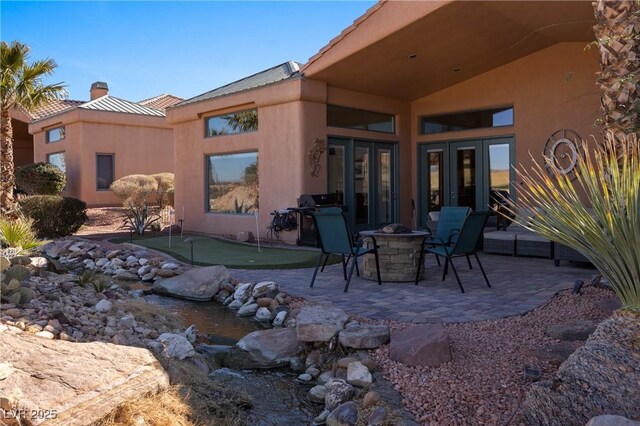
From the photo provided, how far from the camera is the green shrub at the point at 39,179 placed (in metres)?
16.7

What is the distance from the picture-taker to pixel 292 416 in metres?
3.60

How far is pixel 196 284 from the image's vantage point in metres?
6.95

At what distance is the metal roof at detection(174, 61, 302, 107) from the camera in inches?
460

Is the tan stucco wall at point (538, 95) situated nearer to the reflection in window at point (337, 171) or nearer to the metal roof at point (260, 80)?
the reflection in window at point (337, 171)

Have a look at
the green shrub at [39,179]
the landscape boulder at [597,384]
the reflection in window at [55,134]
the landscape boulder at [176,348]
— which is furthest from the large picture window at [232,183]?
the landscape boulder at [597,384]

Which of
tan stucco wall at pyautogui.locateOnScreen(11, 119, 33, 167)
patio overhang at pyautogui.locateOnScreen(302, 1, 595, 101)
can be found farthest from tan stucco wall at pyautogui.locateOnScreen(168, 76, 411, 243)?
tan stucco wall at pyautogui.locateOnScreen(11, 119, 33, 167)

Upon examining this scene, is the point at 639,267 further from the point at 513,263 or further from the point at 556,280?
the point at 513,263

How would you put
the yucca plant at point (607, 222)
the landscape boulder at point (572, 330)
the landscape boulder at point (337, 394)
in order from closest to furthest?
the yucca plant at point (607, 222), the landscape boulder at point (337, 394), the landscape boulder at point (572, 330)

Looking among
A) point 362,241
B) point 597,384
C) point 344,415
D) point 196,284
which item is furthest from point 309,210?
point 597,384

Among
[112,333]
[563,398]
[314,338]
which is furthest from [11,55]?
[563,398]

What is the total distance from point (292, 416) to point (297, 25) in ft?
27.9

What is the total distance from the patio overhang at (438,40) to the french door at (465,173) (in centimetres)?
164

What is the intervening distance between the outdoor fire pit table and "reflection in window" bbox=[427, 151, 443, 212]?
6.25 metres

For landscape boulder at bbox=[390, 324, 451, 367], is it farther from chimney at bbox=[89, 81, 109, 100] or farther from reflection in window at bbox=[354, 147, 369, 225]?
chimney at bbox=[89, 81, 109, 100]
